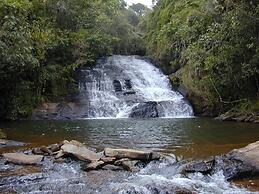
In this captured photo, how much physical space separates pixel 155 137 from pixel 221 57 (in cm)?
941

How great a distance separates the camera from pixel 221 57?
78.6ft

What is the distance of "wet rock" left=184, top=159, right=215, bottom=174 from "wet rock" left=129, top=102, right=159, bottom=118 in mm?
17341

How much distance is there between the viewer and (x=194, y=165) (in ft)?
34.3

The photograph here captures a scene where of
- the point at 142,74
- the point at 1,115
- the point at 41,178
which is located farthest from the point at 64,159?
the point at 142,74

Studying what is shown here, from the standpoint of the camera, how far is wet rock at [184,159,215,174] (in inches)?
404

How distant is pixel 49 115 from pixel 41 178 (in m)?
18.3

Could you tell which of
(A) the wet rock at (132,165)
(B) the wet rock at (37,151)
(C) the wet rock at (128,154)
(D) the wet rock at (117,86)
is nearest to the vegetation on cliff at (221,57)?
(D) the wet rock at (117,86)

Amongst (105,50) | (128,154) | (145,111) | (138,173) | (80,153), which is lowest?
(138,173)

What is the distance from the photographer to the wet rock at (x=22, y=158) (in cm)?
1122

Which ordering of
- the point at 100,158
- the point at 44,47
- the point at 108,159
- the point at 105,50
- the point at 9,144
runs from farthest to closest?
1. the point at 105,50
2. the point at 44,47
3. the point at 9,144
4. the point at 100,158
5. the point at 108,159

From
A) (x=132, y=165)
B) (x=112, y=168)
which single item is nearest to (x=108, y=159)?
(x=112, y=168)

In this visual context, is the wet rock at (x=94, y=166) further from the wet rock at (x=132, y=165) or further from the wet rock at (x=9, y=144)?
the wet rock at (x=9, y=144)

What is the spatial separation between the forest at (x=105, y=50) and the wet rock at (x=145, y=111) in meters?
3.41

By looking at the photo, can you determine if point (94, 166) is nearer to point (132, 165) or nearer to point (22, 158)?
point (132, 165)
